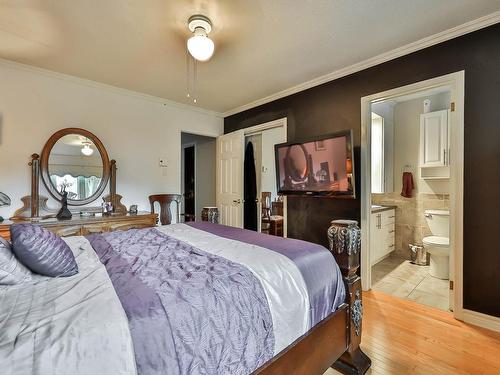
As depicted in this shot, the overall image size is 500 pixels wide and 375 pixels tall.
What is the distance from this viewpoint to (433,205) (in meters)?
3.79

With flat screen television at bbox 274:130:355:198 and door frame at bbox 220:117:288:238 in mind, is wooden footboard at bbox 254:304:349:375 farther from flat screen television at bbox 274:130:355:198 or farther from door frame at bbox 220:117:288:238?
door frame at bbox 220:117:288:238

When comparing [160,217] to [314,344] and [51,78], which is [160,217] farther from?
[314,344]

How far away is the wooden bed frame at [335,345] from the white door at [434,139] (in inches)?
114

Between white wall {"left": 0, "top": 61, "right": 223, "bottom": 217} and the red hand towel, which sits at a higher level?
white wall {"left": 0, "top": 61, "right": 223, "bottom": 217}

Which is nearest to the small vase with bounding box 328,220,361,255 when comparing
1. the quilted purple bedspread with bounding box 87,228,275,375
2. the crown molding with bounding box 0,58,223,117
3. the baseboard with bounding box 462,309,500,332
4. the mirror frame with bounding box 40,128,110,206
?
the quilted purple bedspread with bounding box 87,228,275,375

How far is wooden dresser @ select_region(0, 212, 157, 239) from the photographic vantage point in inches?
101

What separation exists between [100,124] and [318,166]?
9.35 ft

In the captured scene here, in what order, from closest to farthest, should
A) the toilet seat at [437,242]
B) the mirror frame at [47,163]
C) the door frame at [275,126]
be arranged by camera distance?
the mirror frame at [47,163] → the toilet seat at [437,242] → the door frame at [275,126]

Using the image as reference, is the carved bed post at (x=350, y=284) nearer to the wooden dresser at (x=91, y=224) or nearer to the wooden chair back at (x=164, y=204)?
the wooden dresser at (x=91, y=224)

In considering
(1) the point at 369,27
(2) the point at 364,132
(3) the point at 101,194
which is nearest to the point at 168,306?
(1) the point at 369,27

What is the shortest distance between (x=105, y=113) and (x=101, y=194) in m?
1.07

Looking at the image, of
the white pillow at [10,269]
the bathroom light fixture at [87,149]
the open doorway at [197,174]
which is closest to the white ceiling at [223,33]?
the bathroom light fixture at [87,149]

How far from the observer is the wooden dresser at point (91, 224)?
256 cm

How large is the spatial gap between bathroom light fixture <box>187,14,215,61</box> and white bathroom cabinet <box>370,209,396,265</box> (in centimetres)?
286
